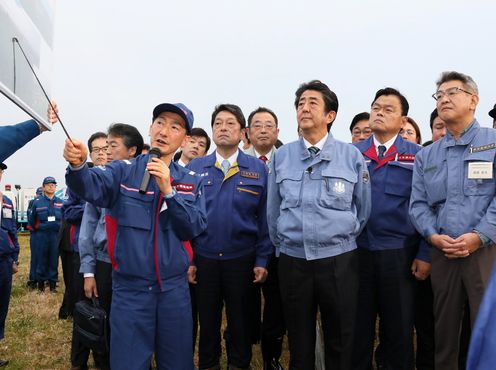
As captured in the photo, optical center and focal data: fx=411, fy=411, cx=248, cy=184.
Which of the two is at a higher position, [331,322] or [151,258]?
[151,258]

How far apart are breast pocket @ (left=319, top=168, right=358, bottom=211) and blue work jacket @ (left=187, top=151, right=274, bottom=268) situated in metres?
0.98

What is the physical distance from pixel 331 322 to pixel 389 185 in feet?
4.03

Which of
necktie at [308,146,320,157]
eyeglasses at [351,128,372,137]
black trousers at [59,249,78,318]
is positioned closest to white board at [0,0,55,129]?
necktie at [308,146,320,157]

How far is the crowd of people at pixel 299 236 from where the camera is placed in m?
2.52

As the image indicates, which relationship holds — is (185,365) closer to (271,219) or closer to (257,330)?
(271,219)

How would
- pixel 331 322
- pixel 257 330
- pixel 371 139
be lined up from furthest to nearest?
pixel 257 330 < pixel 371 139 < pixel 331 322

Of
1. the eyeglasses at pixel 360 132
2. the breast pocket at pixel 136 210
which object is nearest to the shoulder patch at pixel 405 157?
the eyeglasses at pixel 360 132

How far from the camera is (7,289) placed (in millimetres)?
4930

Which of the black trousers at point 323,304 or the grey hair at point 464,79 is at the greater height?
the grey hair at point 464,79

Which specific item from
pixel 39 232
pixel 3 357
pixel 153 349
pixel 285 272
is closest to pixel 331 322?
pixel 285 272

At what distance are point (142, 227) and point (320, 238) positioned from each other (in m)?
1.17

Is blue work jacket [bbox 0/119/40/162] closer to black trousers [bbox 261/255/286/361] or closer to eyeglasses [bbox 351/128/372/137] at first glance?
black trousers [bbox 261/255/286/361]

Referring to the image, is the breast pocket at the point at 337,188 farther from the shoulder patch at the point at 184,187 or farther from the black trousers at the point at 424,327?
the black trousers at the point at 424,327

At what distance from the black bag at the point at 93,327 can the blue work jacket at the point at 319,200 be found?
134cm
